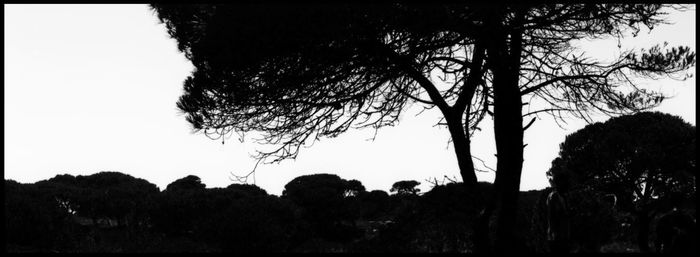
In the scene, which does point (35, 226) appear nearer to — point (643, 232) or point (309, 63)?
point (309, 63)

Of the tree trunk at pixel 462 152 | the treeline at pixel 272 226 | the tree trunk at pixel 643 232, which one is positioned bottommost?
the tree trunk at pixel 643 232

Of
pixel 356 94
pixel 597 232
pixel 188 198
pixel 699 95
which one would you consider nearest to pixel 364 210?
pixel 188 198

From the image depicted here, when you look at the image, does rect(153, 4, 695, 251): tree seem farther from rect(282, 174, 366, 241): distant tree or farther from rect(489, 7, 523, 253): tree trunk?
rect(282, 174, 366, 241): distant tree

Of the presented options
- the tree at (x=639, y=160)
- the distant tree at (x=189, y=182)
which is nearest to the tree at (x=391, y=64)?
the tree at (x=639, y=160)

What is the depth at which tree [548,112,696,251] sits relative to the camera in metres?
29.8

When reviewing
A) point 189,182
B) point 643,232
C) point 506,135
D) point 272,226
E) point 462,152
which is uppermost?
point 189,182

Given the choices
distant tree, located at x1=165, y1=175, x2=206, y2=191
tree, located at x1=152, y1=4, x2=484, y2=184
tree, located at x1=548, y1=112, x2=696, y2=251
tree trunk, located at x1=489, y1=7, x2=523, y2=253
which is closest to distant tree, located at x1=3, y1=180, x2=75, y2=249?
tree, located at x1=152, y1=4, x2=484, y2=184

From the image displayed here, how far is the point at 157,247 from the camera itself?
14.0 meters

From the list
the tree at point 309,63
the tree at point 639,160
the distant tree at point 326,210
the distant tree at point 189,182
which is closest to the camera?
the tree at point 309,63

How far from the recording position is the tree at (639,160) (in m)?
29.8

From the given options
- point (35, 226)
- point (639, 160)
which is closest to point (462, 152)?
point (35, 226)

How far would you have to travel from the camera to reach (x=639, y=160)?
30188 mm

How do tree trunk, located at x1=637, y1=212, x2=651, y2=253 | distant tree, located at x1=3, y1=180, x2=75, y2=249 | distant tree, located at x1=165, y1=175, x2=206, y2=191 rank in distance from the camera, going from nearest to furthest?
distant tree, located at x1=3, y1=180, x2=75, y2=249
tree trunk, located at x1=637, y1=212, x2=651, y2=253
distant tree, located at x1=165, y1=175, x2=206, y2=191

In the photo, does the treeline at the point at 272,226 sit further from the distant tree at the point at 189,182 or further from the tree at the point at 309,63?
the distant tree at the point at 189,182
